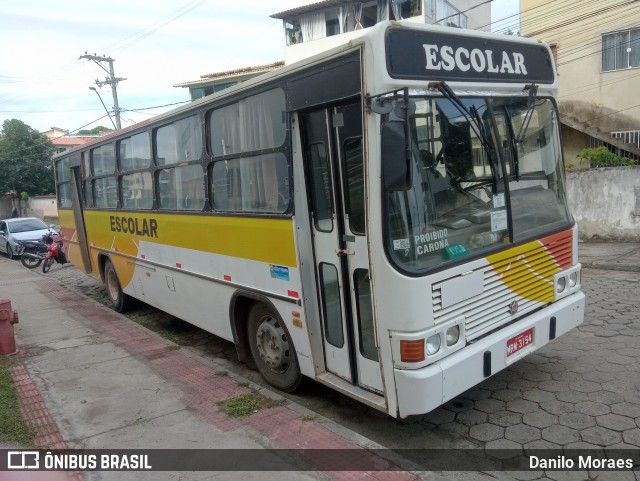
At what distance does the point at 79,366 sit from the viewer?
6129mm

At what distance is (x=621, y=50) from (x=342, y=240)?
581 inches

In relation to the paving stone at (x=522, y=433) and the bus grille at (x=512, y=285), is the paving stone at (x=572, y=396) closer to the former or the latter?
the paving stone at (x=522, y=433)

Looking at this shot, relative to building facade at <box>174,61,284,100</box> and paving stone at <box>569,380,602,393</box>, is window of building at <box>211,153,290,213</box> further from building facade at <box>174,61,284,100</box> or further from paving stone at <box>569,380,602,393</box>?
building facade at <box>174,61,284,100</box>

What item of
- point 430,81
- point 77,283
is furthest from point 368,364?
point 77,283

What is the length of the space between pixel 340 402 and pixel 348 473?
130cm

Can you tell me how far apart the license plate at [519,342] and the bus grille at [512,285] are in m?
0.14

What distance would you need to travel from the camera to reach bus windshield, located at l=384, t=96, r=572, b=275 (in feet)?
11.5

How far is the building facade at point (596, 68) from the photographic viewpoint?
14.6m

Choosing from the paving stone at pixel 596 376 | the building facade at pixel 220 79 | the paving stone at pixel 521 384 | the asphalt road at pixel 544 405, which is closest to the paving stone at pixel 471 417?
the asphalt road at pixel 544 405

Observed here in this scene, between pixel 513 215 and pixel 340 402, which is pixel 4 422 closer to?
pixel 340 402

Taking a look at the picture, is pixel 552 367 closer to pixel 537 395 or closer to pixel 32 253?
pixel 537 395

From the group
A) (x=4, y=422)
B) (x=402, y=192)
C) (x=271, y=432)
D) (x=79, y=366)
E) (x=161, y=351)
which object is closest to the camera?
(x=402, y=192)

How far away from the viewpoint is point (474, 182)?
3.84m

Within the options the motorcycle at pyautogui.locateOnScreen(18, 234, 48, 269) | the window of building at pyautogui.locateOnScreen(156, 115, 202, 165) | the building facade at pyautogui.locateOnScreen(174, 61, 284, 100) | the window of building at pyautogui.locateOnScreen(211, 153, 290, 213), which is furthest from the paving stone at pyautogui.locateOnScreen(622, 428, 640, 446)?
the building facade at pyautogui.locateOnScreen(174, 61, 284, 100)
